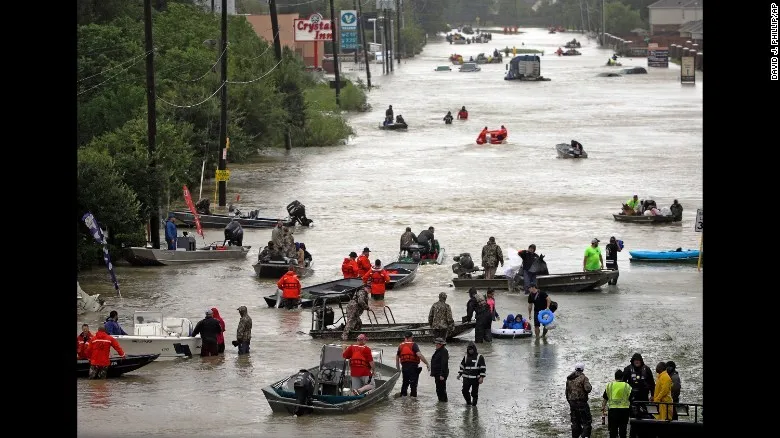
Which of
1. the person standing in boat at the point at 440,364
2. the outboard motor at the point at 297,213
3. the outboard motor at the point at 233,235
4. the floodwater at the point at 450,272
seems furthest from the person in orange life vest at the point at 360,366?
the outboard motor at the point at 297,213

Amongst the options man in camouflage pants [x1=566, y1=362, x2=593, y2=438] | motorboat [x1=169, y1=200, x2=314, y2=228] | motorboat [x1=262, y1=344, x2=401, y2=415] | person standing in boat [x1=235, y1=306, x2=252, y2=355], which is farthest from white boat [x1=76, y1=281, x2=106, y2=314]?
man in camouflage pants [x1=566, y1=362, x2=593, y2=438]

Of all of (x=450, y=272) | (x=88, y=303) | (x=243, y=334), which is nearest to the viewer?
(x=243, y=334)

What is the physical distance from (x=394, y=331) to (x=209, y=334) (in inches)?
144

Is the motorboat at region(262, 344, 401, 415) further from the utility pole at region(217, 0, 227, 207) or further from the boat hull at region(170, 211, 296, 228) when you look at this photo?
the utility pole at region(217, 0, 227, 207)

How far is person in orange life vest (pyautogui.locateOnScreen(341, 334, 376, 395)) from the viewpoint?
21.9 m

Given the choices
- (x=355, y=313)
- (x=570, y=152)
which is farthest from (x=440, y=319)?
(x=570, y=152)

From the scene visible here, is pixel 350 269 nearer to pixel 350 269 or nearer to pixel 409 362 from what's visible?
pixel 350 269

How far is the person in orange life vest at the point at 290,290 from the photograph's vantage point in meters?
31.2

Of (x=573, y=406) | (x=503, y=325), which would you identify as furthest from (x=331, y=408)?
(x=503, y=325)

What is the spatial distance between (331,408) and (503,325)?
26.2ft

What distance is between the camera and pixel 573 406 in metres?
19.9

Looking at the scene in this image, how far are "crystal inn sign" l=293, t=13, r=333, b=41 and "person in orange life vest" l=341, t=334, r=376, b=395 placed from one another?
82.8 m
